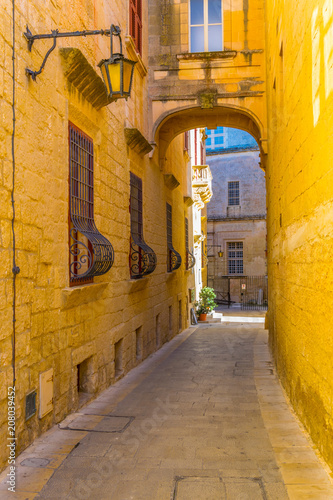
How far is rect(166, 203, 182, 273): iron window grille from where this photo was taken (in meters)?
13.6

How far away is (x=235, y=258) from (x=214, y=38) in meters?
22.0

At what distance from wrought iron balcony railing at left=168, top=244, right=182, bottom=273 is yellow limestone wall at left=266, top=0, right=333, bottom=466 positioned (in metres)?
6.97

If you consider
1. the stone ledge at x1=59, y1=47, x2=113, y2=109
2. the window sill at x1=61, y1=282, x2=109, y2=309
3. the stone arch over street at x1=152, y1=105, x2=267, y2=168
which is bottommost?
the window sill at x1=61, y1=282, x2=109, y2=309

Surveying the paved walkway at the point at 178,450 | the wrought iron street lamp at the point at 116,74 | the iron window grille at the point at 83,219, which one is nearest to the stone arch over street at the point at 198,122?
the iron window grille at the point at 83,219

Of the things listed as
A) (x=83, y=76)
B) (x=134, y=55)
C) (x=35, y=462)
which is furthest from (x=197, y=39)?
(x=35, y=462)

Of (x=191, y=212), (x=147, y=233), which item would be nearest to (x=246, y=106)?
(x=147, y=233)

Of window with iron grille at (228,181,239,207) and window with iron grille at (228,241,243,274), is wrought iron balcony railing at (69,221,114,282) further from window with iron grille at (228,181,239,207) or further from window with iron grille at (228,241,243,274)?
window with iron grille at (228,181,239,207)

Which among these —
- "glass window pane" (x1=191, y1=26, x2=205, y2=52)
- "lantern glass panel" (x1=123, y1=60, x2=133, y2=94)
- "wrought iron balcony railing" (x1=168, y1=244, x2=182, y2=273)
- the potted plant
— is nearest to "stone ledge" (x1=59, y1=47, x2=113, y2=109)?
"lantern glass panel" (x1=123, y1=60, x2=133, y2=94)

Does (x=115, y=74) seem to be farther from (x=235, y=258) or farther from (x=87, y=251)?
(x=235, y=258)

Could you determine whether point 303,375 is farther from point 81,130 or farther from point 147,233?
point 147,233

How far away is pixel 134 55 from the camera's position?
960cm

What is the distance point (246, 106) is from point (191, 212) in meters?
9.80

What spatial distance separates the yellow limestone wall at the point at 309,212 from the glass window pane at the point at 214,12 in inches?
201

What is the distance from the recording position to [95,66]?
22.5ft
